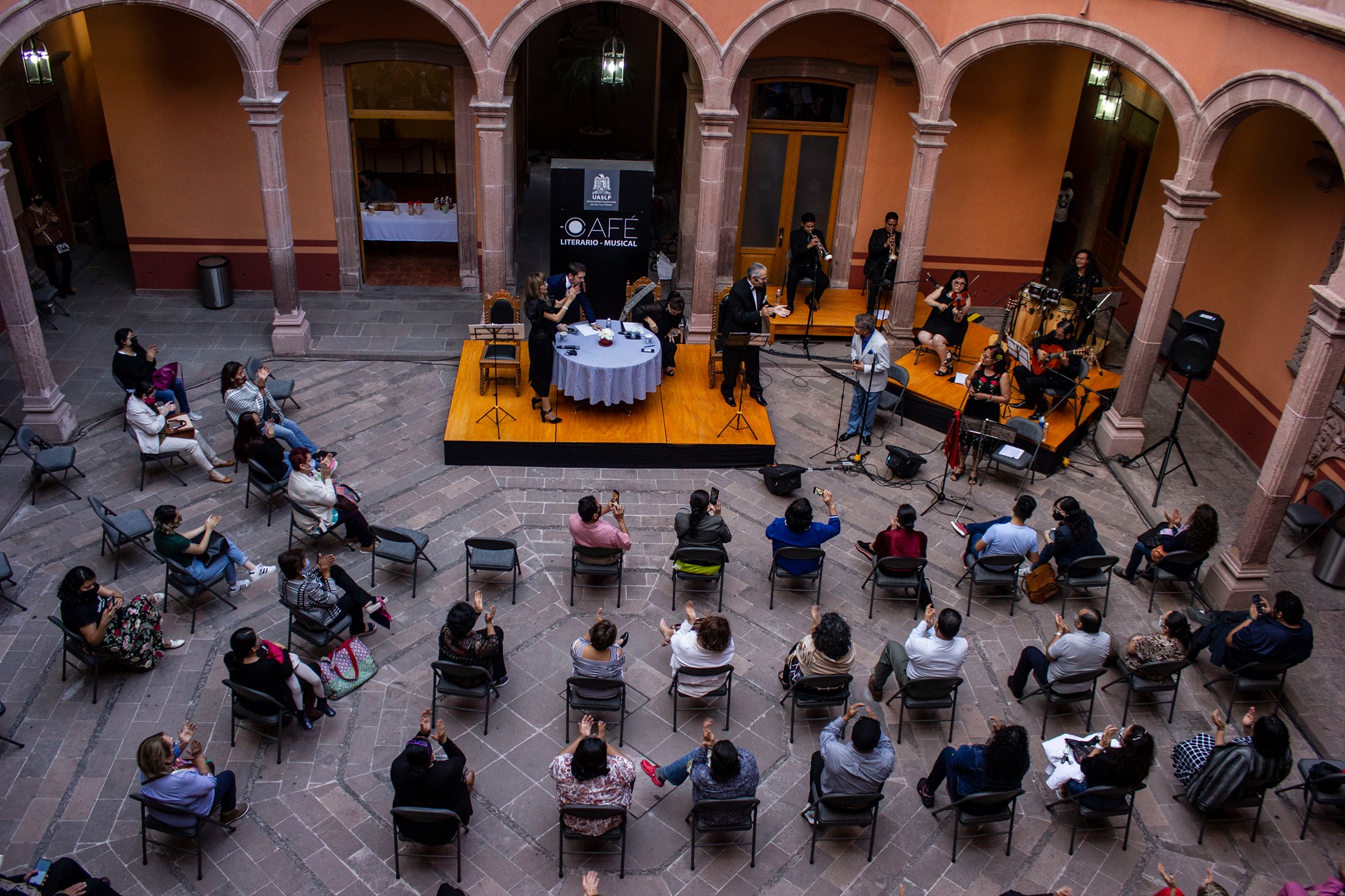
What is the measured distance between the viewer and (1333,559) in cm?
1129

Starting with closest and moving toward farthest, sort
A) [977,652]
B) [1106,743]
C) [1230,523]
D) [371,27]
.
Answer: [1106,743], [977,652], [1230,523], [371,27]

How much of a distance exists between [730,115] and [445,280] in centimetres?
537

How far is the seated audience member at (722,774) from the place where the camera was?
23.8 feet

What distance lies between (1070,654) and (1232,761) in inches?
53.0

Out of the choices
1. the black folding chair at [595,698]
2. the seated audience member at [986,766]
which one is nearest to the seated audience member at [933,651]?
the seated audience member at [986,766]

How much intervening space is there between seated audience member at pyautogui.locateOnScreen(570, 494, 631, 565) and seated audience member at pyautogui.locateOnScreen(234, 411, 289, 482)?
315 cm

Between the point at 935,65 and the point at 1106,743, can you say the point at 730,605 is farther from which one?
the point at 935,65

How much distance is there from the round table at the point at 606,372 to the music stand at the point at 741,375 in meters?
0.87

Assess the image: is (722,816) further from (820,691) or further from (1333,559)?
(1333,559)

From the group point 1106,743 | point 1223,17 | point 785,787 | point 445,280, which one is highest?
point 1223,17

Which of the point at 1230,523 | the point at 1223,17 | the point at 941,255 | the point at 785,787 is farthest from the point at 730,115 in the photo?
the point at 785,787

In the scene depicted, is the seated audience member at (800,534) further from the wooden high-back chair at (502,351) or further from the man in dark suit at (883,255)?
the man in dark suit at (883,255)

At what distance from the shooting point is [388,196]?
17.1 m

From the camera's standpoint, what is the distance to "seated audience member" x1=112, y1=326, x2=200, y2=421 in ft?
38.0
